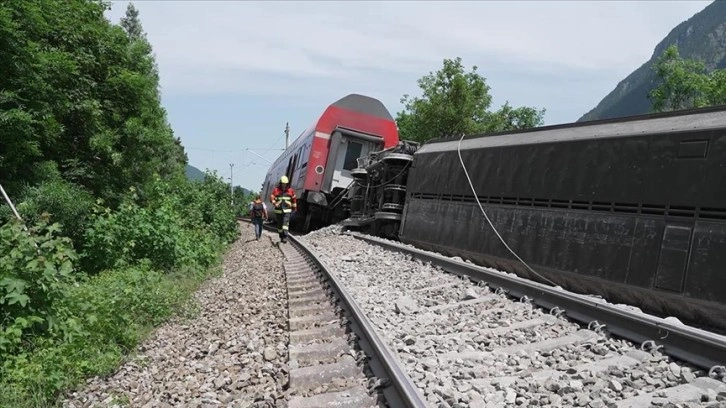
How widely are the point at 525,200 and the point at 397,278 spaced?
196 centimetres

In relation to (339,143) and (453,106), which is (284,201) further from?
(453,106)

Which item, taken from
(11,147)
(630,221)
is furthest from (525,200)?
(11,147)

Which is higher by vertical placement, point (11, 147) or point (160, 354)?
point (11, 147)

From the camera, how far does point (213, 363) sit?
4.89 m

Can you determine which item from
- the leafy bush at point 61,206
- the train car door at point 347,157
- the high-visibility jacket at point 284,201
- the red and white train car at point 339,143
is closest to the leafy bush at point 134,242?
the leafy bush at point 61,206

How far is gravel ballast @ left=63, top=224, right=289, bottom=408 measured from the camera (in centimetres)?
411

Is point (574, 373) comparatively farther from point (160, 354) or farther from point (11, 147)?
point (11, 147)

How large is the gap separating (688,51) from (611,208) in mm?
185814

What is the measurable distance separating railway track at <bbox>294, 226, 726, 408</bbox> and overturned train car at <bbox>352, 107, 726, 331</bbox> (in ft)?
3.05

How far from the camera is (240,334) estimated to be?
5.64 m

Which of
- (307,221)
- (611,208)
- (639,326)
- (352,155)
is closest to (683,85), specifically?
(352,155)

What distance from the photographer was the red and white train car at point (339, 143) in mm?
17703

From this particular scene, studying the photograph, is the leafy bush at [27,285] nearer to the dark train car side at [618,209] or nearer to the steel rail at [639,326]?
the steel rail at [639,326]

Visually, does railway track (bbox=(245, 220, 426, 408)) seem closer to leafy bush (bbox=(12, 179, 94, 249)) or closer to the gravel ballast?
the gravel ballast
